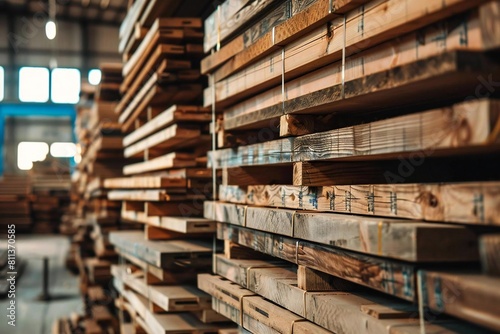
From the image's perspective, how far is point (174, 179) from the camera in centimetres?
504

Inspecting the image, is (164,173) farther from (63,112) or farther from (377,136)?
(63,112)

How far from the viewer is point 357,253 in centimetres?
240

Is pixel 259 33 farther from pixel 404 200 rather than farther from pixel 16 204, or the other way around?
pixel 16 204

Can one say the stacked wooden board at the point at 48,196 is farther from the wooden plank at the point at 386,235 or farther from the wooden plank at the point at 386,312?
the wooden plank at the point at 386,312

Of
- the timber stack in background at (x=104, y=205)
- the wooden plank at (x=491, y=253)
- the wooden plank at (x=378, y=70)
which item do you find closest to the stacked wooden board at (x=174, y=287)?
the wooden plank at (x=378, y=70)

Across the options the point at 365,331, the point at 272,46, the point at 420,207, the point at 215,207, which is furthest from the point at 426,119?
the point at 215,207

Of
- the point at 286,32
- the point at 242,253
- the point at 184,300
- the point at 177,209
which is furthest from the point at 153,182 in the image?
the point at 286,32

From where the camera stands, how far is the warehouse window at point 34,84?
2677 centimetres

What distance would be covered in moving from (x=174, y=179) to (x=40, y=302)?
267 inches

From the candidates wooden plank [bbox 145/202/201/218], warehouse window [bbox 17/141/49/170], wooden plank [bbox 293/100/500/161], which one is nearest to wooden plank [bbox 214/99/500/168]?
wooden plank [bbox 293/100/500/161]

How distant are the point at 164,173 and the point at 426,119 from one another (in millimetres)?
3747

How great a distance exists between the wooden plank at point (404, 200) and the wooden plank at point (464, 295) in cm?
17

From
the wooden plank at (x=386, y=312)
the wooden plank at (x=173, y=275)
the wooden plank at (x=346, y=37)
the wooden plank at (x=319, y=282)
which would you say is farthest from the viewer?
the wooden plank at (x=173, y=275)

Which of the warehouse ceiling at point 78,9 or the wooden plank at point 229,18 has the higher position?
the warehouse ceiling at point 78,9
